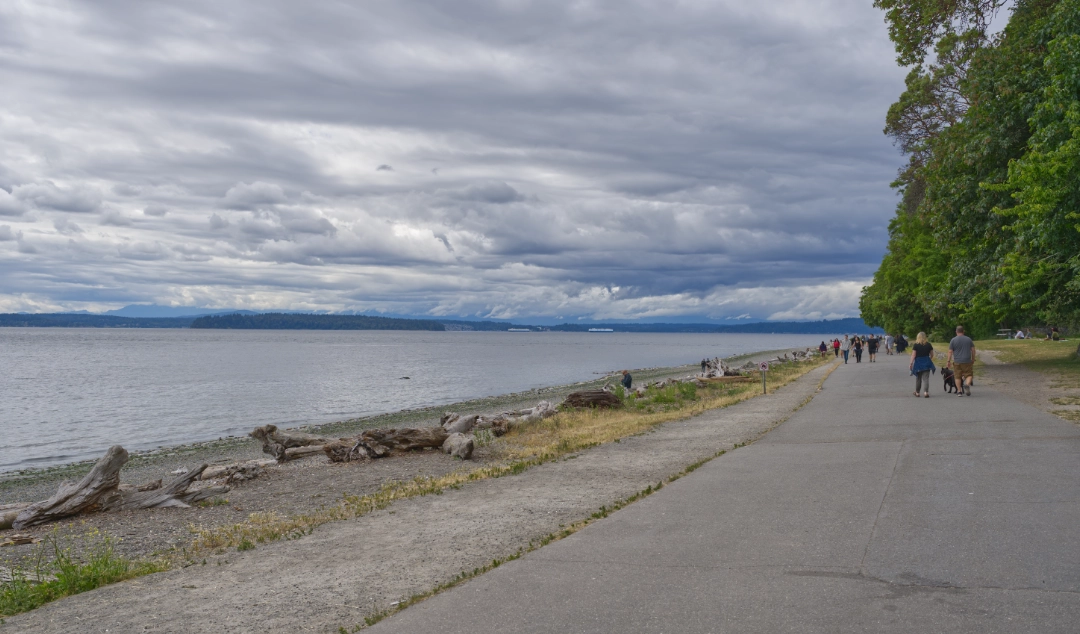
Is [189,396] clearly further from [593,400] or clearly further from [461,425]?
[461,425]

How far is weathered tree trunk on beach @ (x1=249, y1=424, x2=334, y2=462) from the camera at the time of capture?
18.8 m

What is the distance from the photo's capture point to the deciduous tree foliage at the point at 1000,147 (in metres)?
22.1

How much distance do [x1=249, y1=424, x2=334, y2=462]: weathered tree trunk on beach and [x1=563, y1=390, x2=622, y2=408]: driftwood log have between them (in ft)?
26.7

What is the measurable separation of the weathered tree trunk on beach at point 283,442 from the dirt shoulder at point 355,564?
28.7 feet

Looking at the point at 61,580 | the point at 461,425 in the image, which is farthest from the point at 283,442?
the point at 61,580

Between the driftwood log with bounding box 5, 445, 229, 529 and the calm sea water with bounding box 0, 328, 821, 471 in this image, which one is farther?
the calm sea water with bounding box 0, 328, 821, 471

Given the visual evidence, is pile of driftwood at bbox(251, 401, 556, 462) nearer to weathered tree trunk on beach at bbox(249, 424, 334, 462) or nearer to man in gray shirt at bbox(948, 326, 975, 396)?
weathered tree trunk on beach at bbox(249, 424, 334, 462)

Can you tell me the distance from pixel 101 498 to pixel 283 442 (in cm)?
807

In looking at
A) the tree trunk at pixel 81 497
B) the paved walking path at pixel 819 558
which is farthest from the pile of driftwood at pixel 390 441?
the paved walking path at pixel 819 558

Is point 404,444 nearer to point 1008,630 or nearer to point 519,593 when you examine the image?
point 519,593

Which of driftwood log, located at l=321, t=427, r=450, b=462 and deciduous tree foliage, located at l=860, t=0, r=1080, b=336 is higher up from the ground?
deciduous tree foliage, located at l=860, t=0, r=1080, b=336

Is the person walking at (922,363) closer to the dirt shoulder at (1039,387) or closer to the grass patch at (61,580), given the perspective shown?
the dirt shoulder at (1039,387)

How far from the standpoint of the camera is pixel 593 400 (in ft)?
83.3

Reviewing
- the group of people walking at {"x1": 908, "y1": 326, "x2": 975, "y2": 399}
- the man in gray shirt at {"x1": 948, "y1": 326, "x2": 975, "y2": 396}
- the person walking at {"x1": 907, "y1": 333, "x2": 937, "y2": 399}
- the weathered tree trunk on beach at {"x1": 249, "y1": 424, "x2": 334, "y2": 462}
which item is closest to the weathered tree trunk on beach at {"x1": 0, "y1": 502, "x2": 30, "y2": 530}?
the weathered tree trunk on beach at {"x1": 249, "y1": 424, "x2": 334, "y2": 462}
